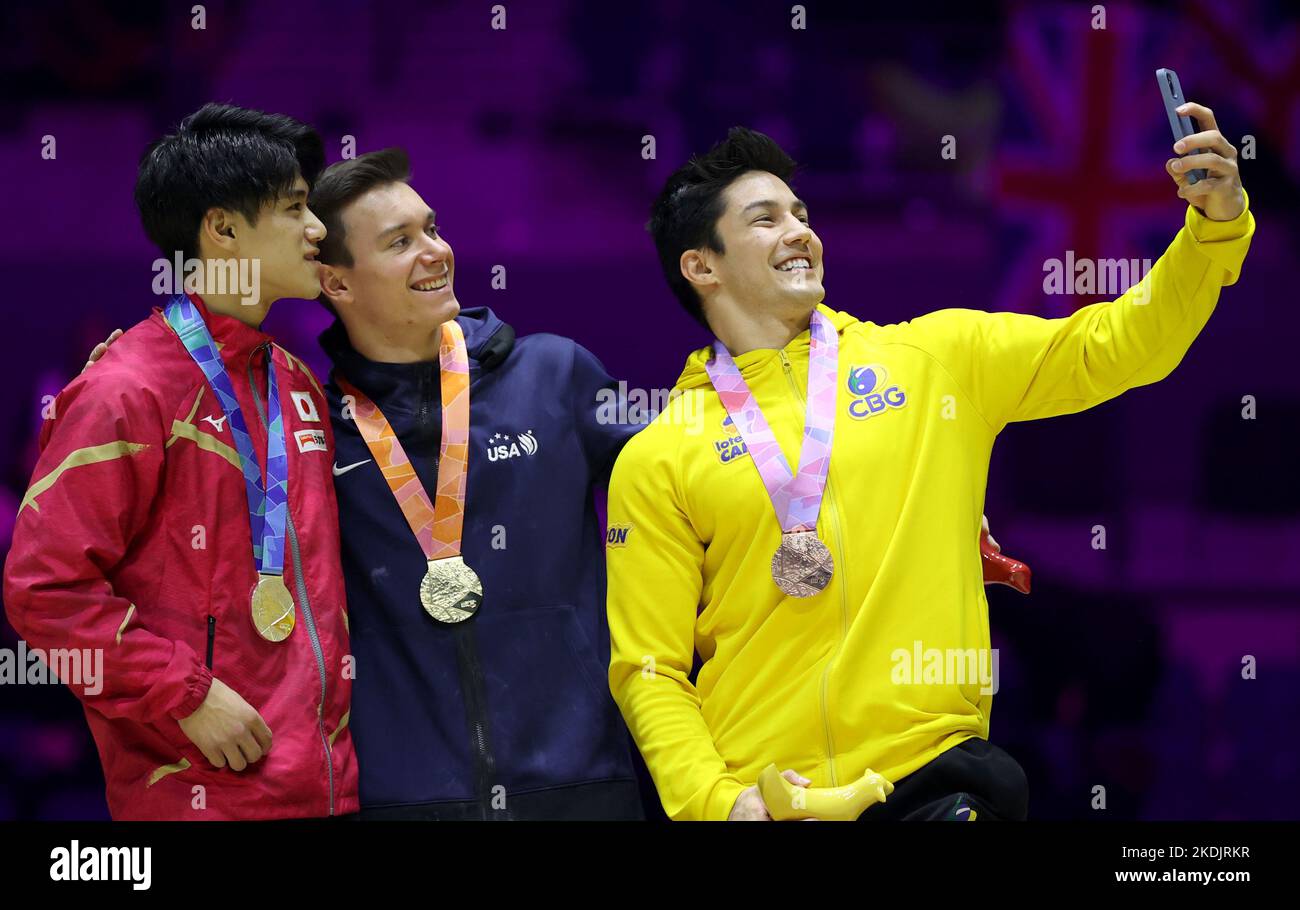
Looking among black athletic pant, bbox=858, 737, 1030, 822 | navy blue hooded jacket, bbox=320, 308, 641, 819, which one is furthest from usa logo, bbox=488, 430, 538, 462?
black athletic pant, bbox=858, 737, 1030, 822

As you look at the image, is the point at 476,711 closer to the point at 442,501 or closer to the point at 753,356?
the point at 442,501

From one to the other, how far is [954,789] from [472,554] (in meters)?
1.27

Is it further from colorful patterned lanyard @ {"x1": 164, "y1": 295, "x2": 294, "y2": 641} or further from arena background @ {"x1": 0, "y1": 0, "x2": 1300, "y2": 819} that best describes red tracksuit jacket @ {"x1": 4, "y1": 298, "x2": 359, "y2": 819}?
arena background @ {"x1": 0, "y1": 0, "x2": 1300, "y2": 819}

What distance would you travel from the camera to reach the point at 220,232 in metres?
4.19

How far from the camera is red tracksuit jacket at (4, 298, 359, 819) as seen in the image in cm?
377

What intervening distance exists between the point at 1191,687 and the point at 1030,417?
45.4 inches

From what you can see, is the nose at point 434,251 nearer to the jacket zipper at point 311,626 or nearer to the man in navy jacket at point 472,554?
the man in navy jacket at point 472,554

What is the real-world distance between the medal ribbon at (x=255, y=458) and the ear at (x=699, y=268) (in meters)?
1.05

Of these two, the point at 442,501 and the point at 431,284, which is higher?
the point at 431,284

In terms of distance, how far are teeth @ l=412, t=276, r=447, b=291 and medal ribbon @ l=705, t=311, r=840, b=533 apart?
2.43 ft

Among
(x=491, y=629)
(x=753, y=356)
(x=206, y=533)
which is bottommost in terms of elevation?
(x=491, y=629)

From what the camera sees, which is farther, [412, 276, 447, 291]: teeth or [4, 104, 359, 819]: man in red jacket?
[412, 276, 447, 291]: teeth

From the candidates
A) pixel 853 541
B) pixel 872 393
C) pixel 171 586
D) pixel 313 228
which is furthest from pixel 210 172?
pixel 853 541
